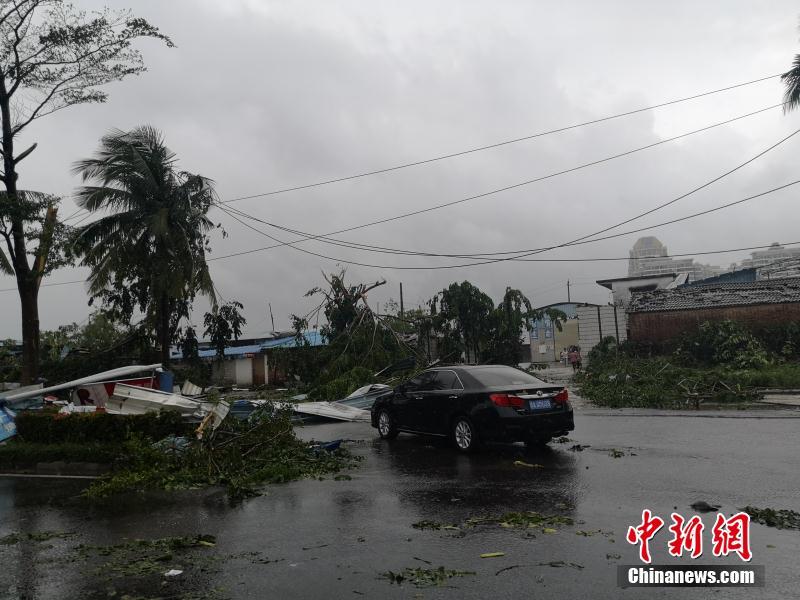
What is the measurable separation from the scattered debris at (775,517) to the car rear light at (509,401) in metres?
4.19

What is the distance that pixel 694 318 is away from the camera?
30.6 m

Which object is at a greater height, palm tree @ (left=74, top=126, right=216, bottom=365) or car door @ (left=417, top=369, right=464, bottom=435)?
palm tree @ (left=74, top=126, right=216, bottom=365)

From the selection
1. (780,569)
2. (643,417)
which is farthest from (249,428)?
(643,417)

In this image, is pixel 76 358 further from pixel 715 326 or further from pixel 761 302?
pixel 761 302

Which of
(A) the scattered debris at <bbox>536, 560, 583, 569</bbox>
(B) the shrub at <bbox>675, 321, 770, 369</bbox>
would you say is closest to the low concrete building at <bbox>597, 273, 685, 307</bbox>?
(B) the shrub at <bbox>675, 321, 770, 369</bbox>

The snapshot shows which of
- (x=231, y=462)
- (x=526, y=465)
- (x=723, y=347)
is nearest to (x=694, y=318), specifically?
(x=723, y=347)

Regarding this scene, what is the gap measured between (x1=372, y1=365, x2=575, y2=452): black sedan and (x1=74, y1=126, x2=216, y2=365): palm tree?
14109mm

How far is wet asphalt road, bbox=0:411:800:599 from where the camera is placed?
197 inches

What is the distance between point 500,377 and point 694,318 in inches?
892

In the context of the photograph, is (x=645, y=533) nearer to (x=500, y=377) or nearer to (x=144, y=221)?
(x=500, y=377)

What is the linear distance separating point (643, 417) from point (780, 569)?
36.9 feet

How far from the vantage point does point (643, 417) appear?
621 inches

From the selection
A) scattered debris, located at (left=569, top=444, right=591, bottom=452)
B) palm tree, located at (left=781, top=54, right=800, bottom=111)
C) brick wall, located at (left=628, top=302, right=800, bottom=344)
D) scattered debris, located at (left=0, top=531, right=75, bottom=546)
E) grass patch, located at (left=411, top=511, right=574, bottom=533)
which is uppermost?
palm tree, located at (left=781, top=54, right=800, bottom=111)

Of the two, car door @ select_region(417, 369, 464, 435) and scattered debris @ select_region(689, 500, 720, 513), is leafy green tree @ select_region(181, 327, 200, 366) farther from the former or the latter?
scattered debris @ select_region(689, 500, 720, 513)
